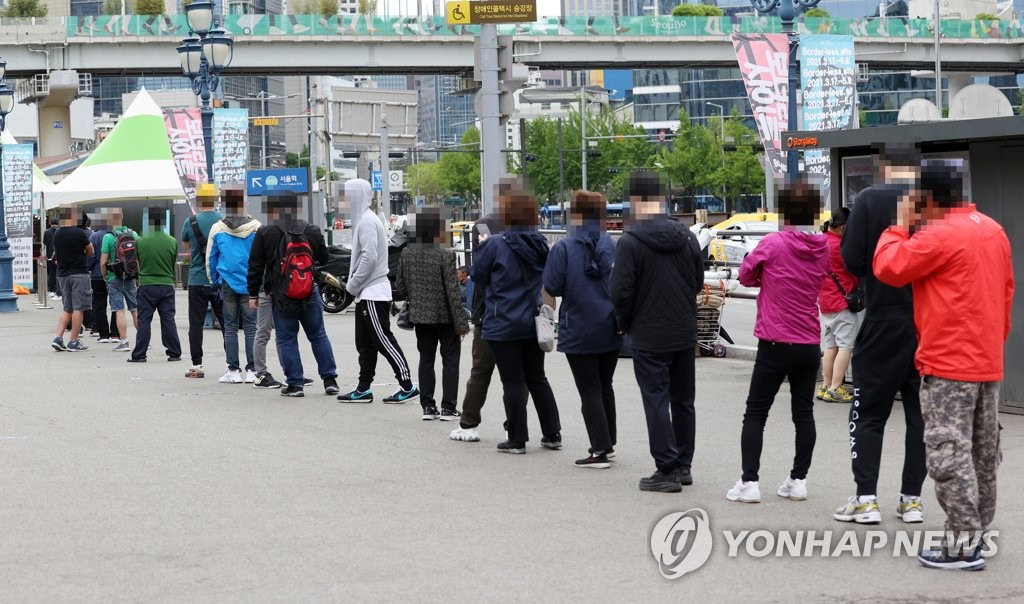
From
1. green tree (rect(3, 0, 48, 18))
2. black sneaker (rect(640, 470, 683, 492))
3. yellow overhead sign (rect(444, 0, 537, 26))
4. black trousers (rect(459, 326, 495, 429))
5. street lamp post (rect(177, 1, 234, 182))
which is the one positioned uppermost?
green tree (rect(3, 0, 48, 18))

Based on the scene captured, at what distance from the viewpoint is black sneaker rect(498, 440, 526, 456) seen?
9648 mm

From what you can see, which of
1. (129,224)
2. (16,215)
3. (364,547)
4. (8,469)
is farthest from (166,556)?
(16,215)

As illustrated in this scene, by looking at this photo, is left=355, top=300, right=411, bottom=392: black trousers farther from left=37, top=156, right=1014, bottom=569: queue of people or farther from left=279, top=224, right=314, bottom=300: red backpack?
left=279, top=224, right=314, bottom=300: red backpack

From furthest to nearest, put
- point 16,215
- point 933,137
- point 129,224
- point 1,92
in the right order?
point 1,92
point 16,215
point 129,224
point 933,137

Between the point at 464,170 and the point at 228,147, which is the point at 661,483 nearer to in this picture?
the point at 228,147

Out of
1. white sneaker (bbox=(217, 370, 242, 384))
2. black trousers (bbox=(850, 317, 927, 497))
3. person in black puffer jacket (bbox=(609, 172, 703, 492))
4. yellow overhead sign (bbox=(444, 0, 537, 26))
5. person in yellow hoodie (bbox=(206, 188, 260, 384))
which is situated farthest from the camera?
yellow overhead sign (bbox=(444, 0, 537, 26))

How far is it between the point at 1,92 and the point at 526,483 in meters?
29.2

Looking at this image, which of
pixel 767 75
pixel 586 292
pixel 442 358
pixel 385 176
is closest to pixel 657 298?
pixel 586 292

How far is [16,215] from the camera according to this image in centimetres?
3122

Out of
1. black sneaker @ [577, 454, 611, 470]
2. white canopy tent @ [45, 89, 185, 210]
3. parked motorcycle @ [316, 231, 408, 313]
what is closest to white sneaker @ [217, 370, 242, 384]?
parked motorcycle @ [316, 231, 408, 313]

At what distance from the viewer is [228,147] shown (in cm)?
2448

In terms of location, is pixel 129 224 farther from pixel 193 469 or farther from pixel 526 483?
pixel 526 483

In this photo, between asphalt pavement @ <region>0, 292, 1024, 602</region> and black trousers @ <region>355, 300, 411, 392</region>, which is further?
black trousers @ <region>355, 300, 411, 392</region>

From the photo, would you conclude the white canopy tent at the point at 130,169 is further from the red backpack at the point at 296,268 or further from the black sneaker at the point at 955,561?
the black sneaker at the point at 955,561
